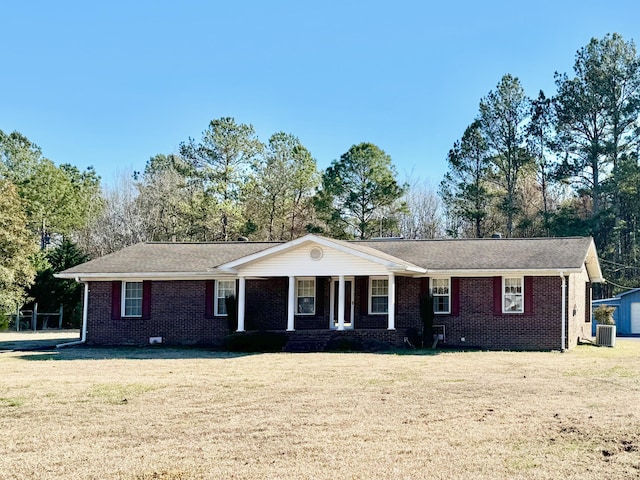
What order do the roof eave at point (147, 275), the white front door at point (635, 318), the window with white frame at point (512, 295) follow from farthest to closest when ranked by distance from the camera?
the white front door at point (635, 318) < the roof eave at point (147, 275) < the window with white frame at point (512, 295)

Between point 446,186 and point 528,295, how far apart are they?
22.3m

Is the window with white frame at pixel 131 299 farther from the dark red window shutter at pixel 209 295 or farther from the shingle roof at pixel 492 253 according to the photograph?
the shingle roof at pixel 492 253

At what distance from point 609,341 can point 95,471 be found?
70.6ft

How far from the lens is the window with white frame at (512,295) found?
904 inches

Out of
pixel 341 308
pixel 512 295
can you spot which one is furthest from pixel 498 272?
pixel 341 308

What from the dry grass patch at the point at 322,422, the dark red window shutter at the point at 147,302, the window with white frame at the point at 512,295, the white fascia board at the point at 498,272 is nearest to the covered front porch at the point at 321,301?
the white fascia board at the point at 498,272

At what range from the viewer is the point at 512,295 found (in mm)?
23047

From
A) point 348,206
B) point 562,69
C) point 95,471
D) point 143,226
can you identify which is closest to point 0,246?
point 143,226

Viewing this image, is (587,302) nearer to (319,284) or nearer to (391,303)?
(391,303)

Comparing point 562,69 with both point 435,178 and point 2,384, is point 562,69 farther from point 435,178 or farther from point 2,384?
point 2,384

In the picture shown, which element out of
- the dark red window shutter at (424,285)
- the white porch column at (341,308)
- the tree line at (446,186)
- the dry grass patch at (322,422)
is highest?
the tree line at (446,186)

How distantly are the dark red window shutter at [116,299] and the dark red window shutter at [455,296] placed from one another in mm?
11309

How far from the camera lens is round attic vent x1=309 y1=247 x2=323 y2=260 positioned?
22.7m

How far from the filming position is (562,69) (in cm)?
4394
